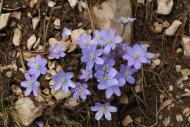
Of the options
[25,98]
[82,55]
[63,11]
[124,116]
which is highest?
[63,11]

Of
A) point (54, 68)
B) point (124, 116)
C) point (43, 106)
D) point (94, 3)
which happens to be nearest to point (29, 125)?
point (43, 106)

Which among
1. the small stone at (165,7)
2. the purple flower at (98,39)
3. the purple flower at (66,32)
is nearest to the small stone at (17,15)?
the purple flower at (66,32)

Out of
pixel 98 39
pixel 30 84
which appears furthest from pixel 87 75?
pixel 30 84

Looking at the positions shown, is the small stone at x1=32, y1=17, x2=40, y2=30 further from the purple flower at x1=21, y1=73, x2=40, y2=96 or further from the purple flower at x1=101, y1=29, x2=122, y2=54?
the purple flower at x1=101, y1=29, x2=122, y2=54

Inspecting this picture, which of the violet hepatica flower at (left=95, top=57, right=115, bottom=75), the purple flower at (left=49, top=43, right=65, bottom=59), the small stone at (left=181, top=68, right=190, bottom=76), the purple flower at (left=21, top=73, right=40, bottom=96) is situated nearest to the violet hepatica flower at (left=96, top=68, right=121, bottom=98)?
the violet hepatica flower at (left=95, top=57, right=115, bottom=75)

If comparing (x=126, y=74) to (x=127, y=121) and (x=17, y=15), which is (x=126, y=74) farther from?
(x=17, y=15)

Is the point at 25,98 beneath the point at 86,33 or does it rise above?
beneath

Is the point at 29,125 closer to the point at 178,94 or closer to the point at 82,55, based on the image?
the point at 82,55
